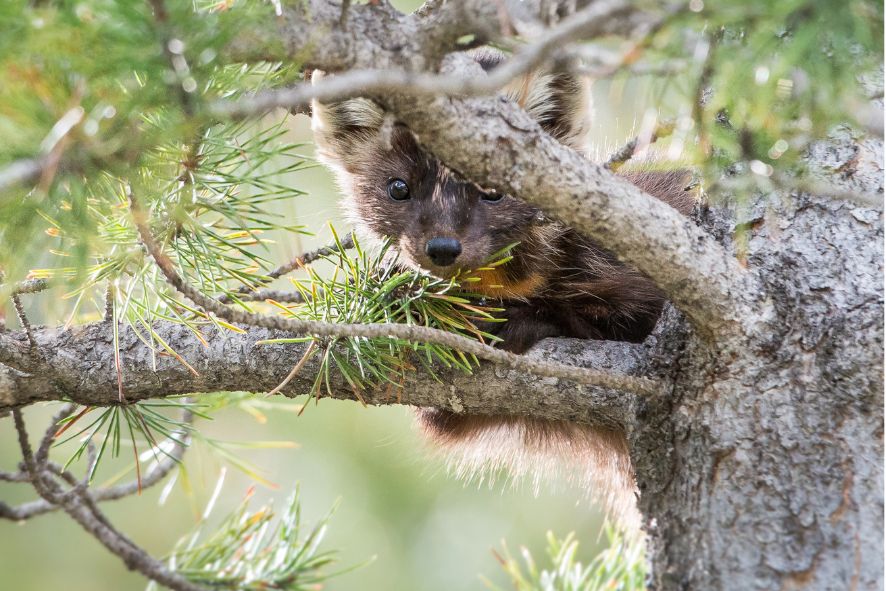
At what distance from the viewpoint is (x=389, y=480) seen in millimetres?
6922

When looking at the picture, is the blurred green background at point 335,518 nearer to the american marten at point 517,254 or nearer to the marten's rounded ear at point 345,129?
the american marten at point 517,254

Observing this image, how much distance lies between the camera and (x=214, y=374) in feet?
8.82

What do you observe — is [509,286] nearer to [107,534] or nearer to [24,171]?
[107,534]

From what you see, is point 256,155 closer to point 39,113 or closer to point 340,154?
point 39,113

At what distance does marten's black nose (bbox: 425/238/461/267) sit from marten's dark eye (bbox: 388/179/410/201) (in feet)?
1.78

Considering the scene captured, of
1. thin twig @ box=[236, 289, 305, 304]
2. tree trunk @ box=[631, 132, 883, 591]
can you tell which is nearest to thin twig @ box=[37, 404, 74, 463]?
thin twig @ box=[236, 289, 305, 304]

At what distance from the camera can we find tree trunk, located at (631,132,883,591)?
1880mm

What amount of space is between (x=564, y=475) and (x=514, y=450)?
268mm

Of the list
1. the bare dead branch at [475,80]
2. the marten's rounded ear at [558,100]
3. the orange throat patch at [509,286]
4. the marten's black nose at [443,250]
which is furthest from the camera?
the marten's rounded ear at [558,100]

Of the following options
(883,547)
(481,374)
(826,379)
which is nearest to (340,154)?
(481,374)

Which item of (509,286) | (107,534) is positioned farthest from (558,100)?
(107,534)

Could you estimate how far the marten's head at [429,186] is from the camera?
3270mm

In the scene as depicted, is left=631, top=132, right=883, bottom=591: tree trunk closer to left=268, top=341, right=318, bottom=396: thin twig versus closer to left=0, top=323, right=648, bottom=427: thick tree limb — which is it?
left=0, top=323, right=648, bottom=427: thick tree limb

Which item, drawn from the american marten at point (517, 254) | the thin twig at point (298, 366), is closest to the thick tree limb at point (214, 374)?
the thin twig at point (298, 366)
